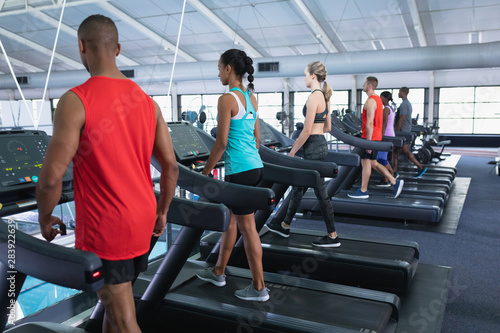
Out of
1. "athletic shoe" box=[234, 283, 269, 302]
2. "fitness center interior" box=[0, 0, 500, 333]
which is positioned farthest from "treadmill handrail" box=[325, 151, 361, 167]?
"athletic shoe" box=[234, 283, 269, 302]

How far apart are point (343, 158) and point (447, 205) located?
2210 mm

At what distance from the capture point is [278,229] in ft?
11.7

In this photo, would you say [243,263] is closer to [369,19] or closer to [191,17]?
[369,19]

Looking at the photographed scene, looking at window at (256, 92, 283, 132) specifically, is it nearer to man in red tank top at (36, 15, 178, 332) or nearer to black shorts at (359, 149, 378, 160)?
black shorts at (359, 149, 378, 160)

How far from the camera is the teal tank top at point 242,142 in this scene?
7.47 ft

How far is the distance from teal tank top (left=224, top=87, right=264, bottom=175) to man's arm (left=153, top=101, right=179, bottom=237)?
79cm

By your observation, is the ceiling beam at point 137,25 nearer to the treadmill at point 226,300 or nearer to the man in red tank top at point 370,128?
the man in red tank top at point 370,128

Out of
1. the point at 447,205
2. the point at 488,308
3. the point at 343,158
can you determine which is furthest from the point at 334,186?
the point at 488,308

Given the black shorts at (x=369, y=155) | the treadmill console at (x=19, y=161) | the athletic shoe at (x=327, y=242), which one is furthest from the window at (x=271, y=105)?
the treadmill console at (x=19, y=161)

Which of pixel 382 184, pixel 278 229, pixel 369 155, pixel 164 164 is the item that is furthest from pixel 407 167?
pixel 164 164

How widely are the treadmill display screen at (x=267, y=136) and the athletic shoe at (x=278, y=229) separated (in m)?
0.83

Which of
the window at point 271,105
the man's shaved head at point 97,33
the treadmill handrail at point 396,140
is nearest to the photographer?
the man's shaved head at point 97,33

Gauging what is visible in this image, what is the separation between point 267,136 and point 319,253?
1.52 m

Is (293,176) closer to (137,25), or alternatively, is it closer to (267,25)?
(267,25)
